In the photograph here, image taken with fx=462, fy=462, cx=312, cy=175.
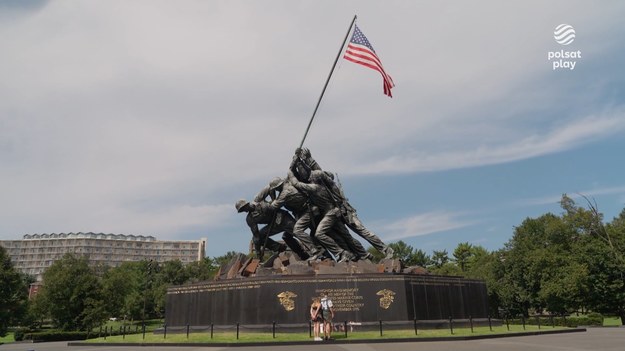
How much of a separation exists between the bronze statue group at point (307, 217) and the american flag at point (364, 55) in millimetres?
5867

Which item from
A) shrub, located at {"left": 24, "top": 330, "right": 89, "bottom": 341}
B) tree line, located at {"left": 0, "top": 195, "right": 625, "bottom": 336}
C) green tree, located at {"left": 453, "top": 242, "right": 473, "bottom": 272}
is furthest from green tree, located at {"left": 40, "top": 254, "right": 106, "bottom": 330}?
green tree, located at {"left": 453, "top": 242, "right": 473, "bottom": 272}

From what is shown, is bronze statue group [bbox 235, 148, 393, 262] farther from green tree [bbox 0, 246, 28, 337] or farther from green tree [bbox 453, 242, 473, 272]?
green tree [bbox 453, 242, 473, 272]

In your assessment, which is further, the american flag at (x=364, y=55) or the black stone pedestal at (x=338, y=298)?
the american flag at (x=364, y=55)

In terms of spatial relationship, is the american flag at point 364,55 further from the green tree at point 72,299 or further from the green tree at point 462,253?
the green tree at point 462,253

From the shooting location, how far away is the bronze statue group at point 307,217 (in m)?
25.3

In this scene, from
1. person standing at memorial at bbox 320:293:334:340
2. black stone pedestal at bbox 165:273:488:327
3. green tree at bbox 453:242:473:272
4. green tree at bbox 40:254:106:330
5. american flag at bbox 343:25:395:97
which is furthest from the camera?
green tree at bbox 453:242:473:272

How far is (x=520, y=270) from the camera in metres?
50.8

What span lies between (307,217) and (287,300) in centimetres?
611

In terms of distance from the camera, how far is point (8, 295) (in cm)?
4306

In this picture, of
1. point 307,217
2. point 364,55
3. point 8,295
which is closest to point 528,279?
point 307,217

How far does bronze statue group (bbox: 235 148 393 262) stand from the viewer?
82.9 ft

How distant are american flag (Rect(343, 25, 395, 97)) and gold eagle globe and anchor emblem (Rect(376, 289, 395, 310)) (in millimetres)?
10400

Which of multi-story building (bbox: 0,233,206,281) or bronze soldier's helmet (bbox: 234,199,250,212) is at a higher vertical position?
multi-story building (bbox: 0,233,206,281)

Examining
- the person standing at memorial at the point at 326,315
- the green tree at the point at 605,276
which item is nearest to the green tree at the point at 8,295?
the person standing at memorial at the point at 326,315
